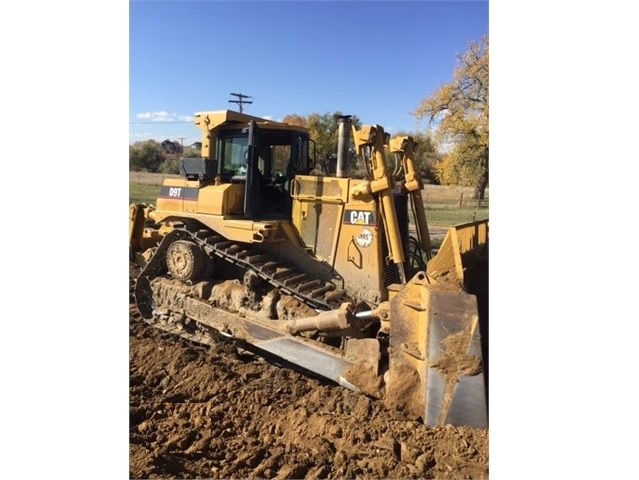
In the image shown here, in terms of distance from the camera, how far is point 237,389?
3768mm

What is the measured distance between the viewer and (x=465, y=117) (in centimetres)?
376

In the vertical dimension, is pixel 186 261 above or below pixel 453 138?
below

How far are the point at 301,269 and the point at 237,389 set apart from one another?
1.26 metres

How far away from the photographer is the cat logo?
162 inches

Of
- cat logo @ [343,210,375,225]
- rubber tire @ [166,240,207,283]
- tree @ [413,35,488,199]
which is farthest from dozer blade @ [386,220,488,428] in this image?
rubber tire @ [166,240,207,283]

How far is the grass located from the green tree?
87 millimetres

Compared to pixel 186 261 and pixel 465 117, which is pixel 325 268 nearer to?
pixel 186 261

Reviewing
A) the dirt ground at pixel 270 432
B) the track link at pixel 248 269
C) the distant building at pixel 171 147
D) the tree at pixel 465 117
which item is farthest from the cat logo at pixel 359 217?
the distant building at pixel 171 147

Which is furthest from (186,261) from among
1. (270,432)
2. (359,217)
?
(270,432)

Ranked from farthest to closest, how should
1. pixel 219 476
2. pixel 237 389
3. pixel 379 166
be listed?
pixel 379 166 → pixel 237 389 → pixel 219 476

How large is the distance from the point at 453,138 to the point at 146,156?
2.43 metres

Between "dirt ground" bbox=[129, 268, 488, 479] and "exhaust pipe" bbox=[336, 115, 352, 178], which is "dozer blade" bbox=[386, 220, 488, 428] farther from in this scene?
"exhaust pipe" bbox=[336, 115, 352, 178]
